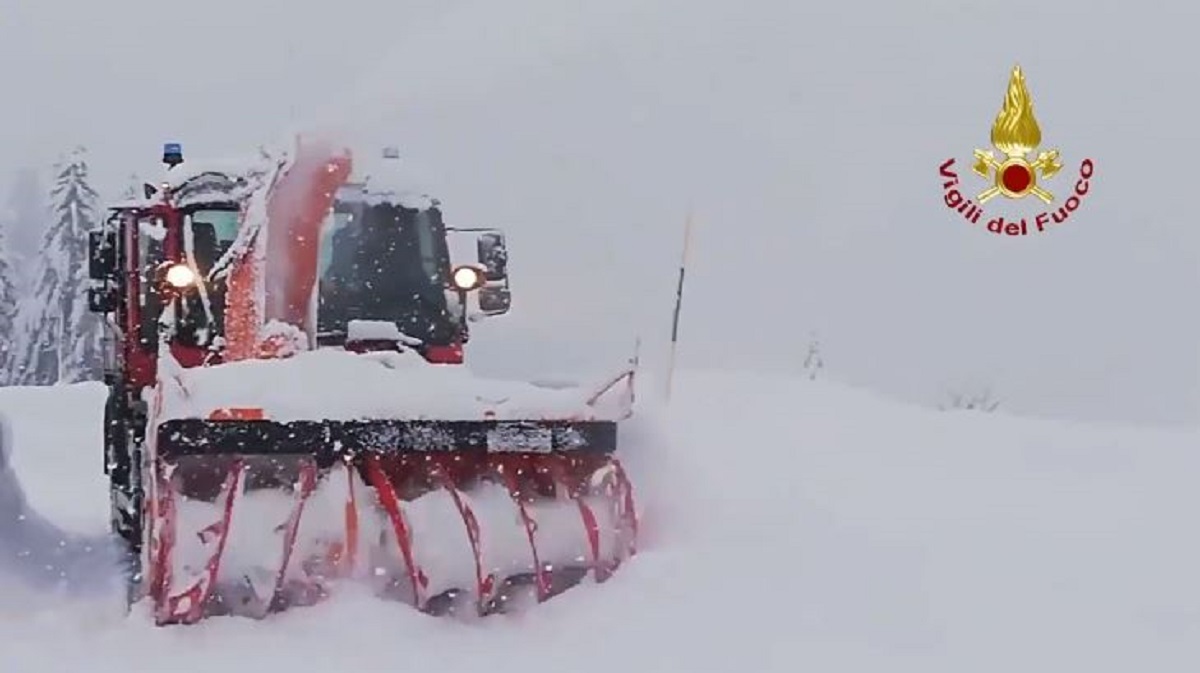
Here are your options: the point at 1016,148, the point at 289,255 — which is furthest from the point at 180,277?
the point at 1016,148

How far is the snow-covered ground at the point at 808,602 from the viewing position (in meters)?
5.85

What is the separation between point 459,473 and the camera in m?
6.92

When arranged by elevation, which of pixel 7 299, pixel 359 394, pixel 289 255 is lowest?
pixel 7 299

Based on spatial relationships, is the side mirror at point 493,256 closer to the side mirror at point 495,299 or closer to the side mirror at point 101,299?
the side mirror at point 495,299

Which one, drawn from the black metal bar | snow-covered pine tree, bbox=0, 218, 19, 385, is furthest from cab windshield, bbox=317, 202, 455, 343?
snow-covered pine tree, bbox=0, 218, 19, 385

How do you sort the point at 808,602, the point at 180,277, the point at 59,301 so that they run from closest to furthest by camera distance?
the point at 808,602 → the point at 180,277 → the point at 59,301

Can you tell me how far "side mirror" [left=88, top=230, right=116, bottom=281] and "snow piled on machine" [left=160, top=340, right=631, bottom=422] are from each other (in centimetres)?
139

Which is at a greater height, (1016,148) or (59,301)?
(1016,148)

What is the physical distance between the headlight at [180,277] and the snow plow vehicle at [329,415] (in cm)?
1

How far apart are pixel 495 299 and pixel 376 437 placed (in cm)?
151

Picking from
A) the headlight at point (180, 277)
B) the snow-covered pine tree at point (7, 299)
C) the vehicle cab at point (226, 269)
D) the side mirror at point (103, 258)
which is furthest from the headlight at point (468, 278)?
the snow-covered pine tree at point (7, 299)

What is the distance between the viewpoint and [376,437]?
6.62 m

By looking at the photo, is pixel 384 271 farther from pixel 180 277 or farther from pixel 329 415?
pixel 329 415

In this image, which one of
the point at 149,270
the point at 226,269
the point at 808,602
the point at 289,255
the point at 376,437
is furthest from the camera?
the point at 149,270
